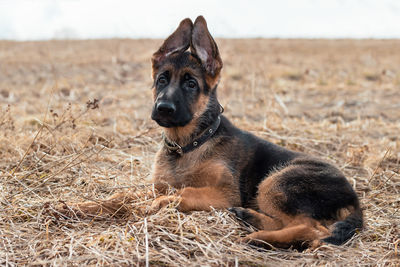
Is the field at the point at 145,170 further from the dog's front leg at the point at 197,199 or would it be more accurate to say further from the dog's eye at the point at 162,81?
the dog's eye at the point at 162,81

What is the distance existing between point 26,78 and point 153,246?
14373mm

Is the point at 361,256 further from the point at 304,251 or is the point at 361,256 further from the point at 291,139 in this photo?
the point at 291,139

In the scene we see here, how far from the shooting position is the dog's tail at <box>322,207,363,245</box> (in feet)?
12.4

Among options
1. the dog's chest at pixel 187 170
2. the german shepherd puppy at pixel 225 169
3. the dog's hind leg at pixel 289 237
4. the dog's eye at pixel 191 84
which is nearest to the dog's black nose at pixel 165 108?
the german shepherd puppy at pixel 225 169

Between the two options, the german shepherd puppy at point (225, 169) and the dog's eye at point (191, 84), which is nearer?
the german shepherd puppy at point (225, 169)

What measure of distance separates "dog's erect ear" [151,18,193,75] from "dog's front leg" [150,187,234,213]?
156 centimetres

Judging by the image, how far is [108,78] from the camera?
53.2ft

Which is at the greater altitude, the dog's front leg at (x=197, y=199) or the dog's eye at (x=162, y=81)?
the dog's eye at (x=162, y=81)

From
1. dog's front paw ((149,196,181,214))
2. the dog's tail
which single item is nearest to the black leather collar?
dog's front paw ((149,196,181,214))

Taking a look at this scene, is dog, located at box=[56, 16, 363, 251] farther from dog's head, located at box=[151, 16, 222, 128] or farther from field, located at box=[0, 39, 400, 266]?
field, located at box=[0, 39, 400, 266]

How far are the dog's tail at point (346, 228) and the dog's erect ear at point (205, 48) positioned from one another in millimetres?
2051

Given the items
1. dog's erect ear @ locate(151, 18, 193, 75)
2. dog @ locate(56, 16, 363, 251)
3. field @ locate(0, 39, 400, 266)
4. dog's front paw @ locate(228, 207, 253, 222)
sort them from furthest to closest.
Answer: dog's erect ear @ locate(151, 18, 193, 75), dog's front paw @ locate(228, 207, 253, 222), dog @ locate(56, 16, 363, 251), field @ locate(0, 39, 400, 266)

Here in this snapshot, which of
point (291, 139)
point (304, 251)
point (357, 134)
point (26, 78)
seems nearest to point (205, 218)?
point (304, 251)

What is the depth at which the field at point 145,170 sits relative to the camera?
11.3 feet
